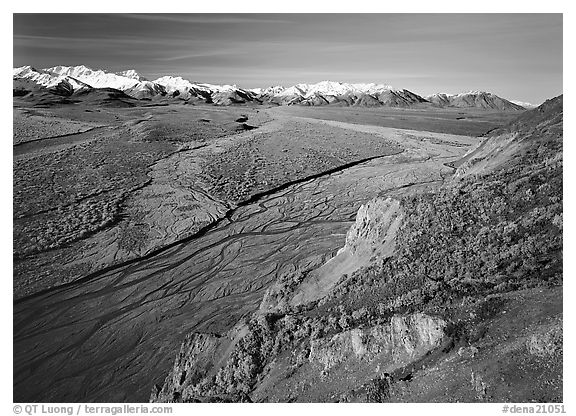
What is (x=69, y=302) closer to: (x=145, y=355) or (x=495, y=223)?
(x=145, y=355)

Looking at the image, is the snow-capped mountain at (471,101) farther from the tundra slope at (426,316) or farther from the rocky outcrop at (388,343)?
the rocky outcrop at (388,343)

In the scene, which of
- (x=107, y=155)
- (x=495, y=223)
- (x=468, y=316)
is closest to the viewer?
(x=468, y=316)

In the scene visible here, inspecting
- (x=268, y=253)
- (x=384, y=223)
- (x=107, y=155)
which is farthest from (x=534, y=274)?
(x=107, y=155)

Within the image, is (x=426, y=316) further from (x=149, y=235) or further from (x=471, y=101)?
(x=471, y=101)

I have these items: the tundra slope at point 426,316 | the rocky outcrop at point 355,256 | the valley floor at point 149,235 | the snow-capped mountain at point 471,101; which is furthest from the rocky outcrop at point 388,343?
the snow-capped mountain at point 471,101

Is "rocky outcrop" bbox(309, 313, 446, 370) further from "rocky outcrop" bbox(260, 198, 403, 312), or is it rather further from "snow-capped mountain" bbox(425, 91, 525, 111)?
"snow-capped mountain" bbox(425, 91, 525, 111)

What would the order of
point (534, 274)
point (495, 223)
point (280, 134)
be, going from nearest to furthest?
point (534, 274)
point (495, 223)
point (280, 134)

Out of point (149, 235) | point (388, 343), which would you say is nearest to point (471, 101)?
point (149, 235)

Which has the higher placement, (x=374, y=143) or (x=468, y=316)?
(x=374, y=143)
